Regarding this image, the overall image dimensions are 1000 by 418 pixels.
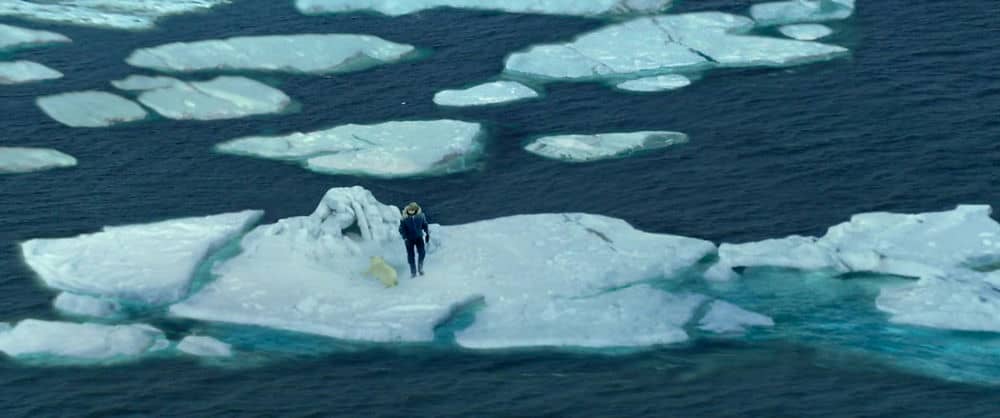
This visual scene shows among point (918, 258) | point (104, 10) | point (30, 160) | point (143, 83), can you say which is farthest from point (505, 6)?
point (918, 258)

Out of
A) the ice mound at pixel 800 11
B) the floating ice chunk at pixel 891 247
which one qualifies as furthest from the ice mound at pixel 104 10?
the floating ice chunk at pixel 891 247

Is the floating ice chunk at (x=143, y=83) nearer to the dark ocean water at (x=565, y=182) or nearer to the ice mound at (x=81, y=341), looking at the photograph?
the dark ocean water at (x=565, y=182)

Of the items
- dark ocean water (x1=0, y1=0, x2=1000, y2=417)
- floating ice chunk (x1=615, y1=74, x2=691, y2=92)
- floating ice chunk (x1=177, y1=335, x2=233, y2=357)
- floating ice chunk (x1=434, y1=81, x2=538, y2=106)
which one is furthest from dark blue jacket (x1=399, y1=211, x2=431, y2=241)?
floating ice chunk (x1=615, y1=74, x2=691, y2=92)

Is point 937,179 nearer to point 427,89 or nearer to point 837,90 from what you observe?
point 837,90

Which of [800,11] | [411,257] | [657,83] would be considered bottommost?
[411,257]

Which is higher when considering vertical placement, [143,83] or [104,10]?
[104,10]

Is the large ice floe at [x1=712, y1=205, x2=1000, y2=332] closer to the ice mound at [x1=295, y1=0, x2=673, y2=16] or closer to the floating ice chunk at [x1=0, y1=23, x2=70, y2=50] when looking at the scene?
the ice mound at [x1=295, y1=0, x2=673, y2=16]

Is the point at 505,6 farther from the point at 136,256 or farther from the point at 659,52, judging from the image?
the point at 136,256
